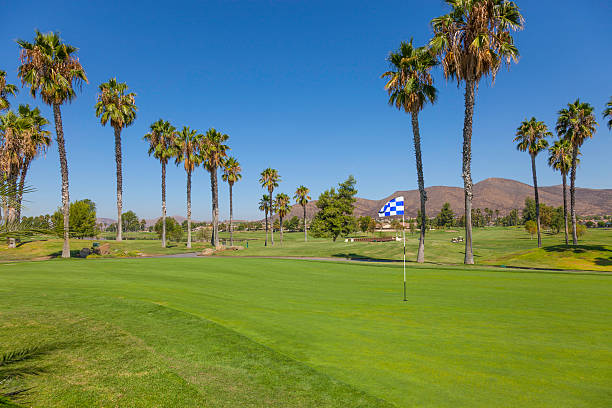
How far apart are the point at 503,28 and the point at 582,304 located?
2476 cm

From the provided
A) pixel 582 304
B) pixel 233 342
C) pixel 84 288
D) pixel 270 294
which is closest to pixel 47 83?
pixel 84 288

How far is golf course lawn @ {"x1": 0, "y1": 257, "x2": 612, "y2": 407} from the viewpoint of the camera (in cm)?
468

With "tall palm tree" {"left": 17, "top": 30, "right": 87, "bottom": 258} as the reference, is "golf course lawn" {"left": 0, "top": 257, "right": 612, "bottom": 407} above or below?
below

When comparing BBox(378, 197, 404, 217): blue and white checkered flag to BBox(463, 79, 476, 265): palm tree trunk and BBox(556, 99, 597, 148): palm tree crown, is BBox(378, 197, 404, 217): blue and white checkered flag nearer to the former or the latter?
BBox(463, 79, 476, 265): palm tree trunk

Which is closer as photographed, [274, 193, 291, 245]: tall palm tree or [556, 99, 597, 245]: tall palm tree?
[556, 99, 597, 245]: tall palm tree

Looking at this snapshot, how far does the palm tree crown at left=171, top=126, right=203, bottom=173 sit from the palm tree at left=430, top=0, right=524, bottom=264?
4275cm

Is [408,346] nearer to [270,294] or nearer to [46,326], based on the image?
[270,294]

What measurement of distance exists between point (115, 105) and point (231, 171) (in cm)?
2484

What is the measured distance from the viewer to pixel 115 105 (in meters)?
48.2

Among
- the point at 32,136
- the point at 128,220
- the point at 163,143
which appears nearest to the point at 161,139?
the point at 163,143

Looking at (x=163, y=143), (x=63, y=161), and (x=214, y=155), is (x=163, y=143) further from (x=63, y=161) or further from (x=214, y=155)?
(x=63, y=161)

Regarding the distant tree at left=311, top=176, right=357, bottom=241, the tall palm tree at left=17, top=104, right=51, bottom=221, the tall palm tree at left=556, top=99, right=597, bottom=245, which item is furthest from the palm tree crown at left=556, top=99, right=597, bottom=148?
the tall palm tree at left=17, top=104, right=51, bottom=221

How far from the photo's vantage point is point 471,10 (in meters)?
26.4

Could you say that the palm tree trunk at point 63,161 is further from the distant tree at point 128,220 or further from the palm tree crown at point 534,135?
the distant tree at point 128,220
